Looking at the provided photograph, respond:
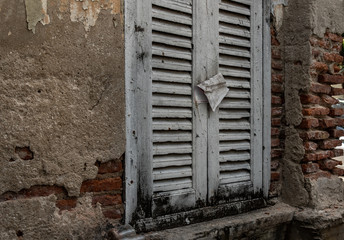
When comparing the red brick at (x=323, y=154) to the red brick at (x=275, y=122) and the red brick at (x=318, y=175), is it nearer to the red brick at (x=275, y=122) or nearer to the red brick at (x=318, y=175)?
the red brick at (x=318, y=175)

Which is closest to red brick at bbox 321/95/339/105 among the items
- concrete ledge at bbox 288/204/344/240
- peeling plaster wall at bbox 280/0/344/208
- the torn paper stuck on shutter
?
peeling plaster wall at bbox 280/0/344/208

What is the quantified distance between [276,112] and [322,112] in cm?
38

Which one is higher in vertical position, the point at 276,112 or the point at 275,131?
the point at 276,112

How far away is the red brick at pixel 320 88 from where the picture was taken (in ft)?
10.3

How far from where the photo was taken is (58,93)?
2.02m

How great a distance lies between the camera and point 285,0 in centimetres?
322

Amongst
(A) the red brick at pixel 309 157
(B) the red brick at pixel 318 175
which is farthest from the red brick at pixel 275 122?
(B) the red brick at pixel 318 175

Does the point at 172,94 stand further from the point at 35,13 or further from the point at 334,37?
the point at 334,37

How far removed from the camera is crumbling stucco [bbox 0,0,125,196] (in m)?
1.88

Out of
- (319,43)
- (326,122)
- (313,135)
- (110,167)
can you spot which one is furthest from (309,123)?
(110,167)

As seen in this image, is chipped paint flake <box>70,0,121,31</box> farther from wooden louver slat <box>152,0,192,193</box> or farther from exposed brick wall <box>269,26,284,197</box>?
exposed brick wall <box>269,26,284,197</box>

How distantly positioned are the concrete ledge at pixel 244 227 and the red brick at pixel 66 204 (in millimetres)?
498

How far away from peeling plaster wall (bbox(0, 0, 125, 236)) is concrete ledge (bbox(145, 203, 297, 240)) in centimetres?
66

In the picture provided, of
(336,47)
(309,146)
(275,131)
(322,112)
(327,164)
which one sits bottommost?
(327,164)
